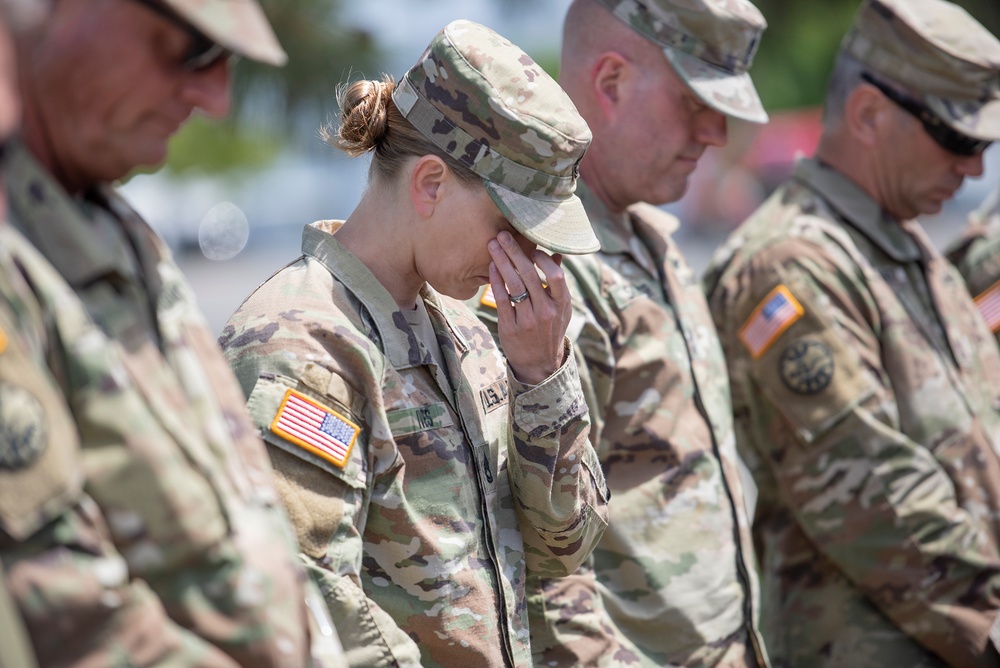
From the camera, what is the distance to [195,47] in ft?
5.16

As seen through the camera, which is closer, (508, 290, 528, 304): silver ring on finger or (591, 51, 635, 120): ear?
(508, 290, 528, 304): silver ring on finger

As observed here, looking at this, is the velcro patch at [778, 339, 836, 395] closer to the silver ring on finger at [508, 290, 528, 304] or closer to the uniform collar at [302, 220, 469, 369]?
the silver ring on finger at [508, 290, 528, 304]

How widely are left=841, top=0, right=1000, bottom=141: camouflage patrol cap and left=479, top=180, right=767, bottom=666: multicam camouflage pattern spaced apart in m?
1.39

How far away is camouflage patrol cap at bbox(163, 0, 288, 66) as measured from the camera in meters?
1.52

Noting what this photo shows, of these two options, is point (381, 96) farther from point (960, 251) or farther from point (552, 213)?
point (960, 251)

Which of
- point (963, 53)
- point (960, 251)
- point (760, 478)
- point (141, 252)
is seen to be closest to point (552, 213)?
point (141, 252)

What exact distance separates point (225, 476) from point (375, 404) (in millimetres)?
621

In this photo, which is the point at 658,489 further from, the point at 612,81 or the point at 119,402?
the point at 119,402

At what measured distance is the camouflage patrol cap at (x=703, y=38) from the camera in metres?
3.37

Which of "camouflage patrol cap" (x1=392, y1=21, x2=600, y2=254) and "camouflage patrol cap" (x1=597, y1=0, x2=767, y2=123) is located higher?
"camouflage patrol cap" (x1=392, y1=21, x2=600, y2=254)

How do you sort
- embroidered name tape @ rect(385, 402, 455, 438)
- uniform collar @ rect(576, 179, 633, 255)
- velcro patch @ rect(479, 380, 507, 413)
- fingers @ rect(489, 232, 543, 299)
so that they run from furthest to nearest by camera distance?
1. uniform collar @ rect(576, 179, 633, 255)
2. velcro patch @ rect(479, 380, 507, 413)
3. fingers @ rect(489, 232, 543, 299)
4. embroidered name tape @ rect(385, 402, 455, 438)

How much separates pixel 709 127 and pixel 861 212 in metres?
0.80

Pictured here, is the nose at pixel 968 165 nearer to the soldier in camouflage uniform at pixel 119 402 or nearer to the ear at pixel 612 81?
the ear at pixel 612 81

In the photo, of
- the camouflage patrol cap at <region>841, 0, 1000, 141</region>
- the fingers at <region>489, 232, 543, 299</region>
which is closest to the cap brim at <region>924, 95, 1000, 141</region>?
the camouflage patrol cap at <region>841, 0, 1000, 141</region>
